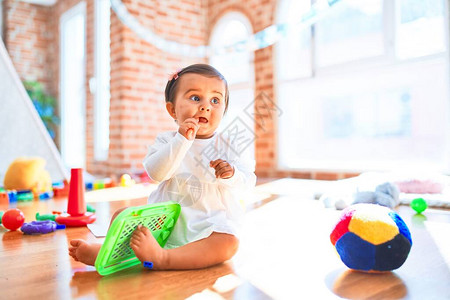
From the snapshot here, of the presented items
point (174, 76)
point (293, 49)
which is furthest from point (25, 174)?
point (293, 49)

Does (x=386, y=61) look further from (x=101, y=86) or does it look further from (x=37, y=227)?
(x=101, y=86)

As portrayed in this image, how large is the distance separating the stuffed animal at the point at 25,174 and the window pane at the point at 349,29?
7.11ft

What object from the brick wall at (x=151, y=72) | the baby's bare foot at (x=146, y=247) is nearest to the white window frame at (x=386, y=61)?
the brick wall at (x=151, y=72)

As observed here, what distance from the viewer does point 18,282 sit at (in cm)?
78

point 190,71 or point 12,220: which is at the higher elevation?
point 190,71

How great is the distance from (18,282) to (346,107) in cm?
320

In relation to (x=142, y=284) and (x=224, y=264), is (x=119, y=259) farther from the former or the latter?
(x=224, y=264)

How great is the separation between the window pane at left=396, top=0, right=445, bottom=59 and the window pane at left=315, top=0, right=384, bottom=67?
208mm

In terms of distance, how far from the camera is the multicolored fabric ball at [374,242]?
792 mm

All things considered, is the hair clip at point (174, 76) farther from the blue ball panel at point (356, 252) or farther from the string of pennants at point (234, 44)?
the string of pennants at point (234, 44)

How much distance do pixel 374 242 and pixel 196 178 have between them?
0.44 m

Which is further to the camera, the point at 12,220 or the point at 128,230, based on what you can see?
the point at 12,220

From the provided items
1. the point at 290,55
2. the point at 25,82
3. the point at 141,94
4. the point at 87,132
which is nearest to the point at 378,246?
the point at 290,55

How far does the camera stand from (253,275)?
82 centimetres
